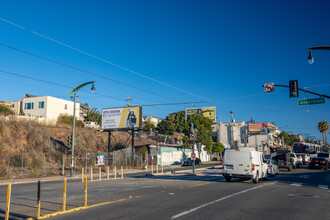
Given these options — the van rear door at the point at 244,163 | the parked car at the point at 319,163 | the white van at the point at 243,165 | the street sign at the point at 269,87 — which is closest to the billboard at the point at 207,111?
the parked car at the point at 319,163

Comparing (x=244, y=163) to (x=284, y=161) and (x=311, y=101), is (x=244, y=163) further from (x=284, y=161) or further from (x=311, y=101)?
(x=284, y=161)

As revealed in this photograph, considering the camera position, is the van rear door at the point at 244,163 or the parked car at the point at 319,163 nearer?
the van rear door at the point at 244,163

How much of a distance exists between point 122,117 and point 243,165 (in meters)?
30.2

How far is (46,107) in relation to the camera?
64.1 metres

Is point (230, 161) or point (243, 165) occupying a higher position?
point (230, 161)

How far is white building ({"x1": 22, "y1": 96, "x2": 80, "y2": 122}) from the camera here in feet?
211

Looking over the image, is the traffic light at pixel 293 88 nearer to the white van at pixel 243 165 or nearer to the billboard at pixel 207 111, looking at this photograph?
the white van at pixel 243 165

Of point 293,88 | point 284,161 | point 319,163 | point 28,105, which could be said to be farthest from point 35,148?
point 319,163

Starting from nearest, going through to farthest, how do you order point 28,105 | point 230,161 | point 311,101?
point 230,161
point 311,101
point 28,105

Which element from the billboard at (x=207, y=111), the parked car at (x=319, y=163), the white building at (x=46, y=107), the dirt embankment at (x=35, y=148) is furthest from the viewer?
the billboard at (x=207, y=111)

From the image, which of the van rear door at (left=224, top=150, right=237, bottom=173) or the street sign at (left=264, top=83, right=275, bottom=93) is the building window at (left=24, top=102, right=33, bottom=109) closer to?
the street sign at (left=264, top=83, right=275, bottom=93)

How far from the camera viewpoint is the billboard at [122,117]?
45.4 m

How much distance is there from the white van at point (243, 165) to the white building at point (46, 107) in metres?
52.0

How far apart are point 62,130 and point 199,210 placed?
43.5 metres
